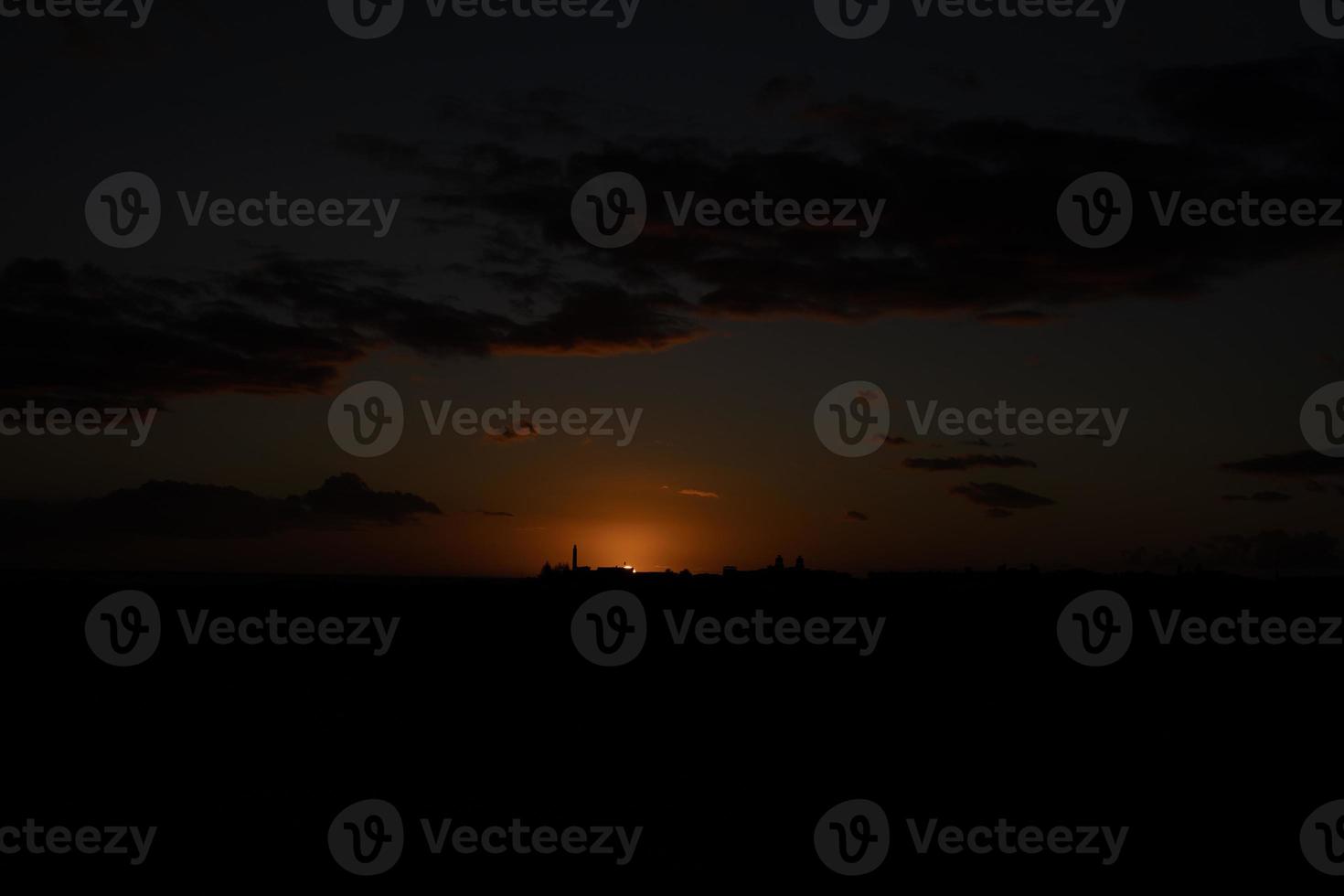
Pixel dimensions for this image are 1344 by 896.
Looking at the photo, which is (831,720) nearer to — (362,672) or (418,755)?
(418,755)

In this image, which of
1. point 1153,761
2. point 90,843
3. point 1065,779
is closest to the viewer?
point 90,843

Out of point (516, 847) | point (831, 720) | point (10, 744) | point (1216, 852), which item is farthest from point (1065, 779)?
point (10, 744)

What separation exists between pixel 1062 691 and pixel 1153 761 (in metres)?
12.3

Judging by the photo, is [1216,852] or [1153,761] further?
[1153,761]

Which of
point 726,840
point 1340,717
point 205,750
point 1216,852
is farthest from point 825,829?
point 1340,717

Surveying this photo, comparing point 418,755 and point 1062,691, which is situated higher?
point 1062,691

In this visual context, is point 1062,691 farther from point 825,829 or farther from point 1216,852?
point 825,829

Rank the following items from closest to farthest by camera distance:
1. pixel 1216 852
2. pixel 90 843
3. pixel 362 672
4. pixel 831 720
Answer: pixel 90 843 < pixel 1216 852 < pixel 831 720 < pixel 362 672

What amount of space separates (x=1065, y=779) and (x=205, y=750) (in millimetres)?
22172

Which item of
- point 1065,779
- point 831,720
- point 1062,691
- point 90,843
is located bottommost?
point 90,843

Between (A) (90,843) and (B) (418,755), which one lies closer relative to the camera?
(A) (90,843)

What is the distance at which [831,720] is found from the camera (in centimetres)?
3428

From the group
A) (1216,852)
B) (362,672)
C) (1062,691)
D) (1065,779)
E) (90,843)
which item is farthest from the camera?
(362,672)

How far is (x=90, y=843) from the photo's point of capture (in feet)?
67.1
